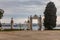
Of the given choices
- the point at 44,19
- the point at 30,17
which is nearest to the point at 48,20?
the point at 44,19

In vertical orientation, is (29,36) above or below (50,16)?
below

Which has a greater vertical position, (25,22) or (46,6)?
(46,6)

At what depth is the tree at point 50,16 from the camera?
42.1 metres

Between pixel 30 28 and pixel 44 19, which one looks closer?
pixel 30 28

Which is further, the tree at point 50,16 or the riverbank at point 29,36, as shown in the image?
the tree at point 50,16

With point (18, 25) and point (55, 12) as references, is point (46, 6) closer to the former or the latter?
point (55, 12)

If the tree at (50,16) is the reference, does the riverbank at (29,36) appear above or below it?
below

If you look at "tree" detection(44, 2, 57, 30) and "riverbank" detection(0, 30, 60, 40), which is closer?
"riverbank" detection(0, 30, 60, 40)

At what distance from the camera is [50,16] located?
138 feet

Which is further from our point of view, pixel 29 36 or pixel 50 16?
pixel 50 16

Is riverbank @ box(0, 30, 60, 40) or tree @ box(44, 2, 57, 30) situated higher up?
tree @ box(44, 2, 57, 30)

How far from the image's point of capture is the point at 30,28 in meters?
39.9

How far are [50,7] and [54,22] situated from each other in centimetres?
310

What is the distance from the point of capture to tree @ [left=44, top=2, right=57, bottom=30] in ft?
138
